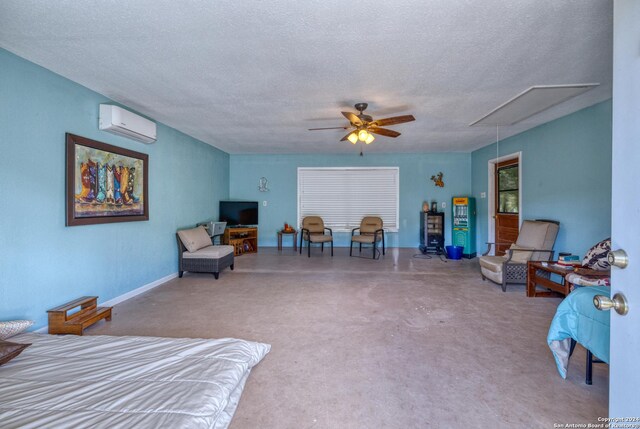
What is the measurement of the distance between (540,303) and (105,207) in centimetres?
525

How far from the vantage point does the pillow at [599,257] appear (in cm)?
292

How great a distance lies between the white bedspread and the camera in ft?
4.07

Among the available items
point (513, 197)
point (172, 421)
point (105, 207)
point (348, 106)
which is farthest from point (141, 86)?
point (513, 197)

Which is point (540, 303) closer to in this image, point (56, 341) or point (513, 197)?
→ point (513, 197)

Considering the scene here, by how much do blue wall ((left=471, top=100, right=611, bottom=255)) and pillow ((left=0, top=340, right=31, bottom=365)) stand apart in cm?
546

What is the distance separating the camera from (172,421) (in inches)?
47.8

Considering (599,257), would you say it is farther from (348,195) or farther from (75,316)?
(75,316)

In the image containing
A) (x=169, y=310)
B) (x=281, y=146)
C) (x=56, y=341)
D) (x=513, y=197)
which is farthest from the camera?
(x=281, y=146)

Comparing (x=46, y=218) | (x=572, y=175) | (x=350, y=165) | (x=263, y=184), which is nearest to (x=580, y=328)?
(x=572, y=175)

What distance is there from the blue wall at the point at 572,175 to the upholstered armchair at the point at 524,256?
225 mm

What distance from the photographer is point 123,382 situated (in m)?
1.50

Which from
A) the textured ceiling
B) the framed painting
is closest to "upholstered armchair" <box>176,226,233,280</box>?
the framed painting

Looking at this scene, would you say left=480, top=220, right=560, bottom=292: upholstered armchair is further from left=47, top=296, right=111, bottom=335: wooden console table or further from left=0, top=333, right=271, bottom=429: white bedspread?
left=47, top=296, right=111, bottom=335: wooden console table

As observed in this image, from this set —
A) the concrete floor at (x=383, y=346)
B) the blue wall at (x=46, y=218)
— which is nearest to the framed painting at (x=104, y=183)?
the blue wall at (x=46, y=218)
